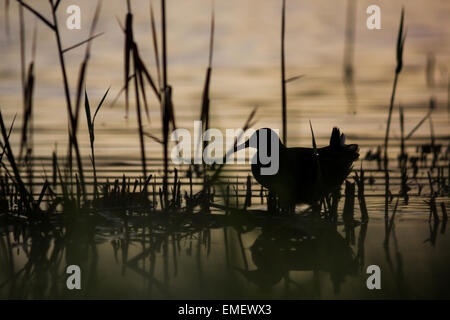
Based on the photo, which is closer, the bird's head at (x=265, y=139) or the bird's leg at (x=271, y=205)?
the bird's leg at (x=271, y=205)

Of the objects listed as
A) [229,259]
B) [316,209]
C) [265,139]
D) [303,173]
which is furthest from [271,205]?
[265,139]

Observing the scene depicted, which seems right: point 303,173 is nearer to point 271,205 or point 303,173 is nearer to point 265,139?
point 271,205

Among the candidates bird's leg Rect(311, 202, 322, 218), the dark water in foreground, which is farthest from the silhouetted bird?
the dark water in foreground

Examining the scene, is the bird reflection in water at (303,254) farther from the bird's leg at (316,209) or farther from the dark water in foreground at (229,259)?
the bird's leg at (316,209)

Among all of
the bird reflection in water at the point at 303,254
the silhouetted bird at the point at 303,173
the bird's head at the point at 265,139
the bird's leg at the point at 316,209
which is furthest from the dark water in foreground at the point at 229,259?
the bird's head at the point at 265,139

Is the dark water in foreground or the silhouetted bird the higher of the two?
the silhouetted bird

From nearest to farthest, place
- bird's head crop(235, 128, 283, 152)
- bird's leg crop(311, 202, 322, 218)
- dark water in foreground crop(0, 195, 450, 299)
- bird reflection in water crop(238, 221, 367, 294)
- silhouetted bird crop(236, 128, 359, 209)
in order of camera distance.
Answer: dark water in foreground crop(0, 195, 450, 299) → bird reflection in water crop(238, 221, 367, 294) → bird's leg crop(311, 202, 322, 218) → silhouetted bird crop(236, 128, 359, 209) → bird's head crop(235, 128, 283, 152)

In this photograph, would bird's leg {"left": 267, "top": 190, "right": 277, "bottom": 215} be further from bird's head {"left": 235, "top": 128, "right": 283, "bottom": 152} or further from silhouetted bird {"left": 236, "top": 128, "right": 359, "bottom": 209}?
bird's head {"left": 235, "top": 128, "right": 283, "bottom": 152}

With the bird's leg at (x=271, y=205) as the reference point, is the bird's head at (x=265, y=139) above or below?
above

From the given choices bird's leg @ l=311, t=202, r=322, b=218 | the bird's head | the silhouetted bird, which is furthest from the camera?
the bird's head

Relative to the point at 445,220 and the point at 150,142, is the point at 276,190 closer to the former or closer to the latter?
the point at 445,220
